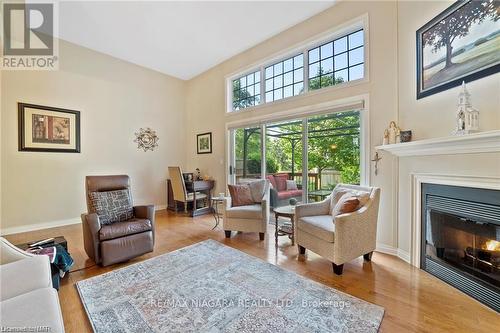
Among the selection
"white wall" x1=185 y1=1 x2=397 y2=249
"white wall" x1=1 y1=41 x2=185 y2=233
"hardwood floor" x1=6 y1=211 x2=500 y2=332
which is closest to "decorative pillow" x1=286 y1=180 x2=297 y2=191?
"hardwood floor" x1=6 y1=211 x2=500 y2=332

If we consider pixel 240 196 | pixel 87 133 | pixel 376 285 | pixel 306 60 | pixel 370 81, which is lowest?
pixel 376 285

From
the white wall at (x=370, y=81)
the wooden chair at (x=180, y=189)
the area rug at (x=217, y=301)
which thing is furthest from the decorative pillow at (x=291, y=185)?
the wooden chair at (x=180, y=189)

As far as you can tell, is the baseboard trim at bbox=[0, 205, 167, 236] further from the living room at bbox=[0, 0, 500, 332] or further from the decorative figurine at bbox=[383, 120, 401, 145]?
the decorative figurine at bbox=[383, 120, 401, 145]

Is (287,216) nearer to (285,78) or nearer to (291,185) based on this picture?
(291,185)

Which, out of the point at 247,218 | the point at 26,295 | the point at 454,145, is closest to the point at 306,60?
the point at 454,145

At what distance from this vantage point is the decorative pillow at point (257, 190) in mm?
3637

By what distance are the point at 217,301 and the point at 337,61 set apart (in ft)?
11.5

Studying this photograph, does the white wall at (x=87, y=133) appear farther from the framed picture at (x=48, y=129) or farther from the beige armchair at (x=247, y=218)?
the beige armchair at (x=247, y=218)

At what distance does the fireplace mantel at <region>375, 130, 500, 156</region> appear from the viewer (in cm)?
164

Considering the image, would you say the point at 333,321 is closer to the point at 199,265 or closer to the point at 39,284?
the point at 199,265

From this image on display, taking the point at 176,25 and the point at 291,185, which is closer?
the point at 176,25

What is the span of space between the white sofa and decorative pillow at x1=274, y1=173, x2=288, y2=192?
329 centimetres

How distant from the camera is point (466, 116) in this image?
1.85 metres

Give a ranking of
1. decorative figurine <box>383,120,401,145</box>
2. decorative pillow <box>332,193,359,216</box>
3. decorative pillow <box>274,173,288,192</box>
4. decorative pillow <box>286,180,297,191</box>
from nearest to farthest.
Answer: decorative pillow <box>332,193,359,216</box> < decorative figurine <box>383,120,401,145</box> < decorative pillow <box>286,180,297,191</box> < decorative pillow <box>274,173,288,192</box>
